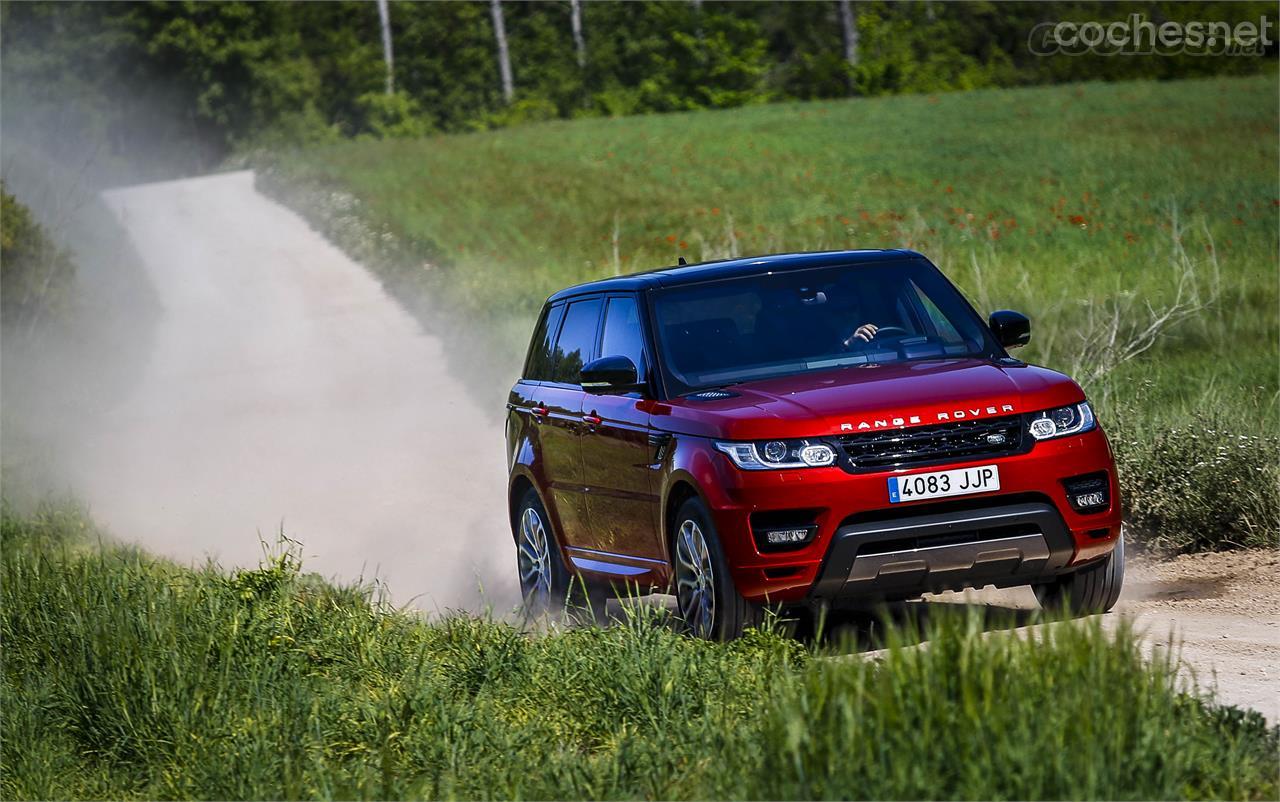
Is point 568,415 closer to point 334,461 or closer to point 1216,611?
point 1216,611

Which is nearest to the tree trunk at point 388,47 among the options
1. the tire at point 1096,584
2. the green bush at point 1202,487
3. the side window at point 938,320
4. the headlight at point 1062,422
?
the green bush at point 1202,487

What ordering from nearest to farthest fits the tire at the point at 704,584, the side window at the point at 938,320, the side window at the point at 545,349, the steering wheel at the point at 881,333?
the tire at the point at 704,584
the steering wheel at the point at 881,333
the side window at the point at 938,320
the side window at the point at 545,349

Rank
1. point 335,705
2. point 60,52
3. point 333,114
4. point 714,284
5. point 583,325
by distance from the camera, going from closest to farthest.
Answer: point 335,705 < point 714,284 < point 583,325 < point 60,52 < point 333,114

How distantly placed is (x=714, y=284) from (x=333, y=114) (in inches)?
3109

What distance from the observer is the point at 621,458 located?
27.5 feet

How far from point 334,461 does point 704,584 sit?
10.8 metres

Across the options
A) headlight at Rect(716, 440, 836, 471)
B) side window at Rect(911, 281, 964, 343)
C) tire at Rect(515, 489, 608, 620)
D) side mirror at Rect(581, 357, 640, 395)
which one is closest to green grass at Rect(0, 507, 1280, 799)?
headlight at Rect(716, 440, 836, 471)

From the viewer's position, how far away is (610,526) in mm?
8633

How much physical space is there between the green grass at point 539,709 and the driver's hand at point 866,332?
2017mm

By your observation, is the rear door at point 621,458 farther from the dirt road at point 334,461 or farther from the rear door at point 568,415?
the dirt road at point 334,461

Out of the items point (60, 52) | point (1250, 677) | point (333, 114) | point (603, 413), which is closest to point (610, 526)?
point (603, 413)

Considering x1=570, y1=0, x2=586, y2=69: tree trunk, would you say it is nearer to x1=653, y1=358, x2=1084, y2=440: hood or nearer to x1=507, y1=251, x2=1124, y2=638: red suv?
x1=507, y1=251, x2=1124, y2=638: red suv

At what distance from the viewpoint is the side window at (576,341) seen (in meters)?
9.38

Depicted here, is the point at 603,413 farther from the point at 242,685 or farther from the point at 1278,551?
the point at 1278,551
